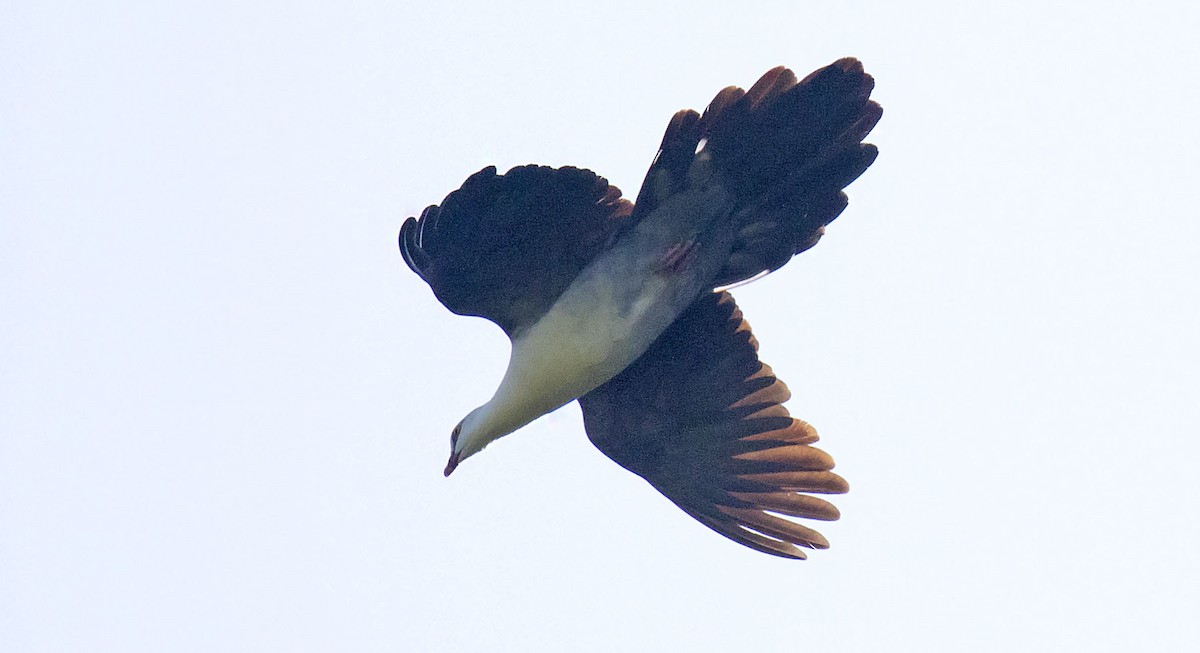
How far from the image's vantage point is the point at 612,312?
826 cm

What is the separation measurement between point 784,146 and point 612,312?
1.21 meters

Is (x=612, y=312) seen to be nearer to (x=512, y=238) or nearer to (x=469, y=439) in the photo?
(x=512, y=238)

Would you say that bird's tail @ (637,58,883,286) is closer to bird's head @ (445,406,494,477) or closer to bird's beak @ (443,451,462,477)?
bird's head @ (445,406,494,477)

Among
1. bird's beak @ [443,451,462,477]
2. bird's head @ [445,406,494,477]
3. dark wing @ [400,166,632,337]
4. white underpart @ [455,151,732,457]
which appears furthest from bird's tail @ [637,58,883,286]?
bird's beak @ [443,451,462,477]

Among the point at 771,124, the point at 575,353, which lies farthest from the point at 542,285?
the point at 771,124

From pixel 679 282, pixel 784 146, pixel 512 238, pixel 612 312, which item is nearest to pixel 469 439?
pixel 612 312

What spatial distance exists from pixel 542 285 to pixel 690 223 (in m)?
0.83

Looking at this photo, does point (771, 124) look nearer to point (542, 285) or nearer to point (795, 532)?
point (542, 285)

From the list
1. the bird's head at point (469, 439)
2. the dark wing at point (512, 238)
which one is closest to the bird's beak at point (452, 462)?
the bird's head at point (469, 439)

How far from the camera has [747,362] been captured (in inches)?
345

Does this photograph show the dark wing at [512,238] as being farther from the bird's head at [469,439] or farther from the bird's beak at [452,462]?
the bird's beak at [452,462]

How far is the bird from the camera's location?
784cm

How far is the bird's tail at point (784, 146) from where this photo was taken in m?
7.75

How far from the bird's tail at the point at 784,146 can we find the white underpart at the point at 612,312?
0.16 metres
